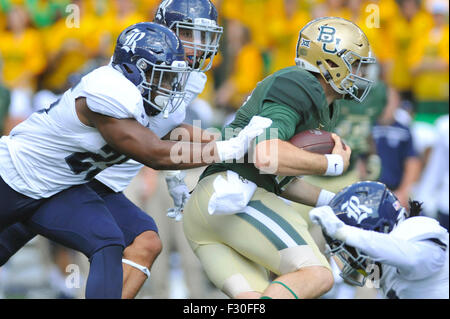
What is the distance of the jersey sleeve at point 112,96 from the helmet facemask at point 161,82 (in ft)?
0.35

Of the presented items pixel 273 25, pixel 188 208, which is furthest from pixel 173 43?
pixel 273 25

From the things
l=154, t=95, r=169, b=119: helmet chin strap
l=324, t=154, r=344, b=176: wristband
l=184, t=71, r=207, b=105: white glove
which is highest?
l=154, t=95, r=169, b=119: helmet chin strap

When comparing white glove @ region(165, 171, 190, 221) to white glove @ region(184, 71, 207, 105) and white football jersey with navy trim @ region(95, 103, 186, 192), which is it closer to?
white football jersey with navy trim @ region(95, 103, 186, 192)

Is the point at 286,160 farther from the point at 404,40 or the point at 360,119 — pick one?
the point at 404,40

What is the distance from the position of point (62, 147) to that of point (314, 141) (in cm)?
112

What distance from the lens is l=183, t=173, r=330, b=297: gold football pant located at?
137 inches

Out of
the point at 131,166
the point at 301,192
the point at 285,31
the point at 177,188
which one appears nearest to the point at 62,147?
the point at 131,166

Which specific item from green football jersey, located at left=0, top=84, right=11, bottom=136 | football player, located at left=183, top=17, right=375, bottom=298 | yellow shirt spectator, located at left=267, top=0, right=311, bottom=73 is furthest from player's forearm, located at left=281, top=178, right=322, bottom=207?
yellow shirt spectator, located at left=267, top=0, right=311, bottom=73

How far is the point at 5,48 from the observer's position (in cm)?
765

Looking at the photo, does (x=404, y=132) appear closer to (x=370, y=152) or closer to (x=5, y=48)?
(x=370, y=152)

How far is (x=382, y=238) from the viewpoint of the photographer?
3.56 metres

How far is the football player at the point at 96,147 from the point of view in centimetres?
353

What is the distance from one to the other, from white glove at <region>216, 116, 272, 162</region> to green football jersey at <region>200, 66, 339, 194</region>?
0.05m

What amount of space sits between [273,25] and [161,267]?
2616 mm
